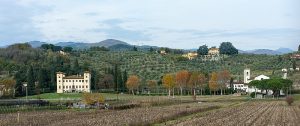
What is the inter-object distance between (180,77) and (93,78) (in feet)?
107

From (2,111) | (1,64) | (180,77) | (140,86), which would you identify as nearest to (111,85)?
(140,86)

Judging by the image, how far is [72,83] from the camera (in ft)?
545

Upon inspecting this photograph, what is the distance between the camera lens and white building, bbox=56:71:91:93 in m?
161

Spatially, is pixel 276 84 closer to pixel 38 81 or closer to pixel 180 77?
pixel 180 77

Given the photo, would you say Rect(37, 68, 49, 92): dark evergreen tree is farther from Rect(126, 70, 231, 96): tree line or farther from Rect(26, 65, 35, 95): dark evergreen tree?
Rect(126, 70, 231, 96): tree line

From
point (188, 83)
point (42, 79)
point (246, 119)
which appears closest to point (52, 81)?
point (42, 79)

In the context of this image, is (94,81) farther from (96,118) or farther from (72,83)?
(96,118)

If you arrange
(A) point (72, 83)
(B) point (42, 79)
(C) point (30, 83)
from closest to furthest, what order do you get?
1. (C) point (30, 83)
2. (B) point (42, 79)
3. (A) point (72, 83)

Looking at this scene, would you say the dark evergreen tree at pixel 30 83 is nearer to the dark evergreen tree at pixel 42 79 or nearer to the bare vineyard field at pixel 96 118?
the dark evergreen tree at pixel 42 79

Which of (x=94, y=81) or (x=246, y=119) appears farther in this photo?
(x=94, y=81)

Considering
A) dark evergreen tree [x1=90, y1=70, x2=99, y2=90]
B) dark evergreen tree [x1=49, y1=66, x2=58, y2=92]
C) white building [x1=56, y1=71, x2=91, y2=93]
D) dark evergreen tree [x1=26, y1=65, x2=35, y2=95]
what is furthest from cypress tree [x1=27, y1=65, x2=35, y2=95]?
dark evergreen tree [x1=90, y1=70, x2=99, y2=90]

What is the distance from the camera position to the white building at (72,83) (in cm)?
16100

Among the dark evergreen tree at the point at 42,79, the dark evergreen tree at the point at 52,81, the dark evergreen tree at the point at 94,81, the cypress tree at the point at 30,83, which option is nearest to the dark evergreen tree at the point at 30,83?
the cypress tree at the point at 30,83

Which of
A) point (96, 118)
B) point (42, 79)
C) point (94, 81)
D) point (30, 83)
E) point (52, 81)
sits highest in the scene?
point (42, 79)
